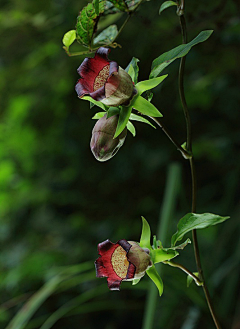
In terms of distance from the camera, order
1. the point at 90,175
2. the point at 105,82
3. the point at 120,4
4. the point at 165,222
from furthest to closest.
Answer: the point at 90,175 < the point at 165,222 < the point at 120,4 < the point at 105,82

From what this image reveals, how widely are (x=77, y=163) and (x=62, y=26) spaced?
49 cm

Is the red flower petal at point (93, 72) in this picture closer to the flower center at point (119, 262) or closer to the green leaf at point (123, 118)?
the green leaf at point (123, 118)

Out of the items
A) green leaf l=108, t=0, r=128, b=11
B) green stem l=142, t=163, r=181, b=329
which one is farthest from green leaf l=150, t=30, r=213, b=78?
green stem l=142, t=163, r=181, b=329

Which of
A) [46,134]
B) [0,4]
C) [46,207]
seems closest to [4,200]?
[46,207]

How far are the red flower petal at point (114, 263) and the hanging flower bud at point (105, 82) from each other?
130mm

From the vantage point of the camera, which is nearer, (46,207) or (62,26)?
(62,26)

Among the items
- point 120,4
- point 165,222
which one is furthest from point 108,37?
point 165,222

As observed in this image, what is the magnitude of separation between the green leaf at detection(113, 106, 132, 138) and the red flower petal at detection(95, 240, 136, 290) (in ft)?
0.33

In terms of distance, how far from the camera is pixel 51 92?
51.1 inches

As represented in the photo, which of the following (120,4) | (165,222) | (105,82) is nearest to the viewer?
(105,82)

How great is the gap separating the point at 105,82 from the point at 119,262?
0.58 ft

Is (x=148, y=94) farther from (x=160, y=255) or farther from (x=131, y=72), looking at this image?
(x=160, y=255)

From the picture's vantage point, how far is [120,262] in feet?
1.29

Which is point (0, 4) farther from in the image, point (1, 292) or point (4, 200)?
point (1, 292)
